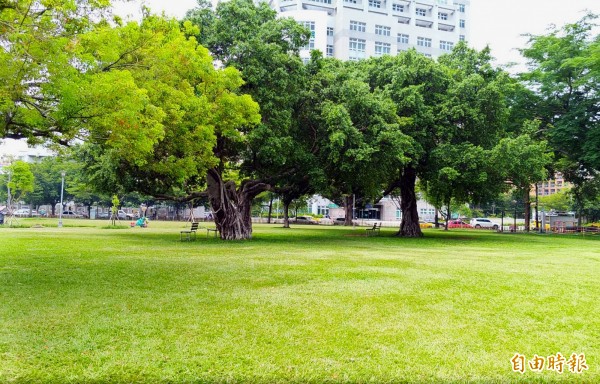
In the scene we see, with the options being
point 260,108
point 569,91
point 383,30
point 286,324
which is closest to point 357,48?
point 383,30

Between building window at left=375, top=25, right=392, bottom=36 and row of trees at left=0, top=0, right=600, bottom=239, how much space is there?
125ft

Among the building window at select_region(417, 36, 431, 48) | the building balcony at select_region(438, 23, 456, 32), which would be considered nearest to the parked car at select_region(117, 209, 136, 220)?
the building window at select_region(417, 36, 431, 48)

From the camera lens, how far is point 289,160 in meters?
21.6

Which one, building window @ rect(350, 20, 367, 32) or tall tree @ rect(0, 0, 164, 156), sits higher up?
building window @ rect(350, 20, 367, 32)

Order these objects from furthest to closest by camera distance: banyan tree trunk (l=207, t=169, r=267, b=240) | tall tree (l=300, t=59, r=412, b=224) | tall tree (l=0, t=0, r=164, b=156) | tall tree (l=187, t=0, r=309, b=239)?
1. banyan tree trunk (l=207, t=169, r=267, b=240)
2. tall tree (l=300, t=59, r=412, b=224)
3. tall tree (l=187, t=0, r=309, b=239)
4. tall tree (l=0, t=0, r=164, b=156)

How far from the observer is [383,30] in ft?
228

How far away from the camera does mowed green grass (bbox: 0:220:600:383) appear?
441 cm

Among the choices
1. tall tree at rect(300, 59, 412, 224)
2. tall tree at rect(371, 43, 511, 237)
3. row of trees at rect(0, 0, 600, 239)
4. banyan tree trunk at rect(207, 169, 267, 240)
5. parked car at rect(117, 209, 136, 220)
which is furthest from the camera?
parked car at rect(117, 209, 136, 220)

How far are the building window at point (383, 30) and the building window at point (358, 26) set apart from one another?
7.12 feet

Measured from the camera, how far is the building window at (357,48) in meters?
67.2

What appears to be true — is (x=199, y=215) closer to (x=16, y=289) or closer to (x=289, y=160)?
(x=289, y=160)

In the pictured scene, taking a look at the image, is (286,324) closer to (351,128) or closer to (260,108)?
(260,108)

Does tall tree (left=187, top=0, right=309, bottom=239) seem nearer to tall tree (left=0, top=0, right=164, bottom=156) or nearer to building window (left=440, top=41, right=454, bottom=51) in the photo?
tall tree (left=0, top=0, right=164, bottom=156)

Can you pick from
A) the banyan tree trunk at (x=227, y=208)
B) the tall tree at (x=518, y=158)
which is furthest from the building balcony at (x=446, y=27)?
the banyan tree trunk at (x=227, y=208)
